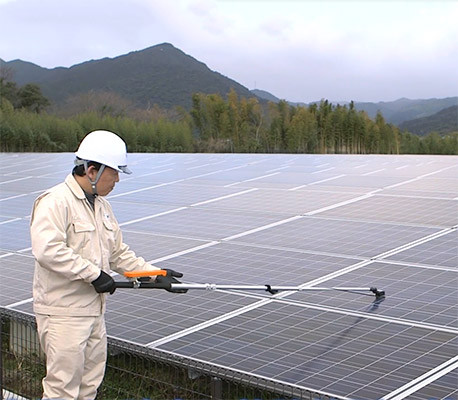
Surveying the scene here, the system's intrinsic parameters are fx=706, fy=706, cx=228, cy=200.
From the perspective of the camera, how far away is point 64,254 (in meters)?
4.79

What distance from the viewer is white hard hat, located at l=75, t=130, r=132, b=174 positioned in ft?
16.5

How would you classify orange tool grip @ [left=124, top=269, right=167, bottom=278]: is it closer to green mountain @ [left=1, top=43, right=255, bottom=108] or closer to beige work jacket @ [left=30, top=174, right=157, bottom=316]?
beige work jacket @ [left=30, top=174, right=157, bottom=316]

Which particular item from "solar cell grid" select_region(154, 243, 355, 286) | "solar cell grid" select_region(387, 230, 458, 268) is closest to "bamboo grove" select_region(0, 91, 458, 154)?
"solar cell grid" select_region(154, 243, 355, 286)

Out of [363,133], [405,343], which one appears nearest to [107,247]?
[405,343]

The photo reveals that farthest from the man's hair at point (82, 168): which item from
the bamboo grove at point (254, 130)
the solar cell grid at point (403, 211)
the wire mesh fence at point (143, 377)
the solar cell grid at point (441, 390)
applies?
the bamboo grove at point (254, 130)

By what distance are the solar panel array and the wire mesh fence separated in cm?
19

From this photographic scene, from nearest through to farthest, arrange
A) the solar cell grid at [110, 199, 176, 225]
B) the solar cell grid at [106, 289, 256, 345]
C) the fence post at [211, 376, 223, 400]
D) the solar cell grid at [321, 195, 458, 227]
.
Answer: the fence post at [211, 376, 223, 400], the solar cell grid at [106, 289, 256, 345], the solar cell grid at [321, 195, 458, 227], the solar cell grid at [110, 199, 176, 225]

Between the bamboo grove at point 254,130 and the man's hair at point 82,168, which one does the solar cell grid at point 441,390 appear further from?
the bamboo grove at point 254,130

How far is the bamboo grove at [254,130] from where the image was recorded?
42.4 metres

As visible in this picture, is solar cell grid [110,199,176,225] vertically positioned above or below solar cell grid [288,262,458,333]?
above

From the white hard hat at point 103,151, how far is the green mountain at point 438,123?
89.8 m

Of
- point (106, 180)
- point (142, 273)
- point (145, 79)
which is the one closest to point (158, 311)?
point (142, 273)

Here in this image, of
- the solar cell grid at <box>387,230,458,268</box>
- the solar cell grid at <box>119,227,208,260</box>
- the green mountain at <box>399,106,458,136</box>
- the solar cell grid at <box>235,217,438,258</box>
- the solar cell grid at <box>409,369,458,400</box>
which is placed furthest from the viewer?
the green mountain at <box>399,106,458,136</box>

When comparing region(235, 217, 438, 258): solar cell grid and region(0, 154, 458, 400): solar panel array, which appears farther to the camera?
region(235, 217, 438, 258): solar cell grid
